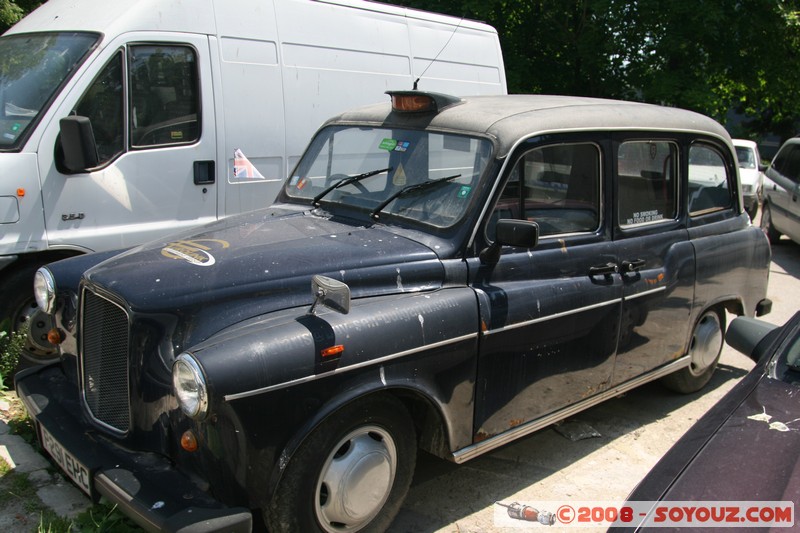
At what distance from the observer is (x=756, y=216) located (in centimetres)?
1441

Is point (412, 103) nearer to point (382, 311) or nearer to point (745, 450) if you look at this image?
point (382, 311)

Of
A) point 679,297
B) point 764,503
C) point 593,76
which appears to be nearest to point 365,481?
point 764,503

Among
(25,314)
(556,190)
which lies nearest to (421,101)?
(556,190)

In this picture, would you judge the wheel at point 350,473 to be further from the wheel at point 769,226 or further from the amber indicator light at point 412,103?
the wheel at point 769,226

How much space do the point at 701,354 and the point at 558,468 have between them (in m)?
1.66

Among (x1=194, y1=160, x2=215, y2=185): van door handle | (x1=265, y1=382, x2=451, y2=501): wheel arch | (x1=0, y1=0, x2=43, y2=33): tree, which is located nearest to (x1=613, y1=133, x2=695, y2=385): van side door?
(x1=265, y1=382, x2=451, y2=501): wheel arch

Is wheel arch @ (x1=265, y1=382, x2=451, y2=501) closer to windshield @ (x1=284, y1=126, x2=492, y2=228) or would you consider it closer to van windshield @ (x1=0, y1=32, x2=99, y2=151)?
windshield @ (x1=284, y1=126, x2=492, y2=228)

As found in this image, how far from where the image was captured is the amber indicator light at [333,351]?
9.64ft

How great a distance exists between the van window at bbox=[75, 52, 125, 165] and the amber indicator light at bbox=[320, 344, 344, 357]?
3.36m

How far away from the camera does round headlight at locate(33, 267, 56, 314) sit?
3.80 metres

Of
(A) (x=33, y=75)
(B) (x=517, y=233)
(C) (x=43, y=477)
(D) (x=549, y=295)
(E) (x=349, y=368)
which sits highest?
(A) (x=33, y=75)

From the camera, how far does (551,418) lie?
400 centimetres

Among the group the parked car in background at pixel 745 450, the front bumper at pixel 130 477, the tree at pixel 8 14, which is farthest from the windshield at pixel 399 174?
the tree at pixel 8 14

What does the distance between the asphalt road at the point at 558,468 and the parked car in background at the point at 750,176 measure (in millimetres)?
9191
